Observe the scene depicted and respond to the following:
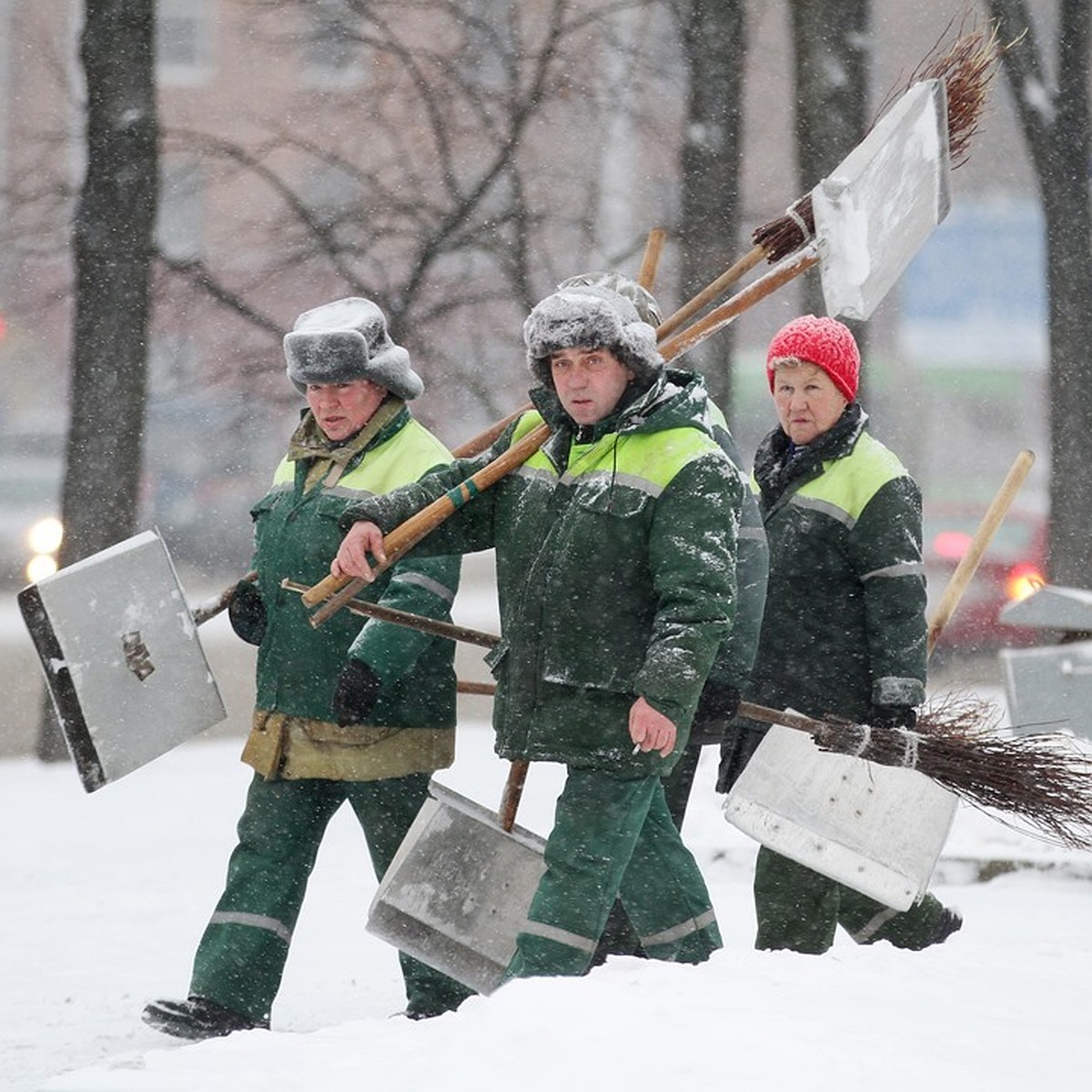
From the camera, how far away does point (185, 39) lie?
24984 millimetres

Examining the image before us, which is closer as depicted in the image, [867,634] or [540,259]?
[867,634]

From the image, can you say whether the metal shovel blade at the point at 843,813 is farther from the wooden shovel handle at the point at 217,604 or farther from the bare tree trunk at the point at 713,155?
the bare tree trunk at the point at 713,155

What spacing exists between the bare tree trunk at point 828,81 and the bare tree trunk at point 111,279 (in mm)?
3317

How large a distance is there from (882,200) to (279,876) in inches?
82.7

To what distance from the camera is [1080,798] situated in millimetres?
5020

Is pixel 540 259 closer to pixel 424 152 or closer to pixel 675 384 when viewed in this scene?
pixel 424 152

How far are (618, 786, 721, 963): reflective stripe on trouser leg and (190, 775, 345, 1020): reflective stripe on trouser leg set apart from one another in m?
0.75

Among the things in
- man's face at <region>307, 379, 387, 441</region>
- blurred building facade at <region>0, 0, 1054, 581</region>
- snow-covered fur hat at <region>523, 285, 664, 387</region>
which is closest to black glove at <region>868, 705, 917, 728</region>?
snow-covered fur hat at <region>523, 285, 664, 387</region>

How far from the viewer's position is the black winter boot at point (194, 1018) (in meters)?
4.89

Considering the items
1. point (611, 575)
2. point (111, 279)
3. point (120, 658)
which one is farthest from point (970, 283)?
point (611, 575)

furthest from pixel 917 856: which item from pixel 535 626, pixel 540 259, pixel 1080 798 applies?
pixel 540 259

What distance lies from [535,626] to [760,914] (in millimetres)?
1177

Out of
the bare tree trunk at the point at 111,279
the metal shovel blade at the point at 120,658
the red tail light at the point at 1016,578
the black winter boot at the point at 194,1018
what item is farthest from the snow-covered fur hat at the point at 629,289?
the red tail light at the point at 1016,578

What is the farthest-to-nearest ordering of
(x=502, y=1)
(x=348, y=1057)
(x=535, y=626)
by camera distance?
1. (x=502, y=1)
2. (x=535, y=626)
3. (x=348, y=1057)
